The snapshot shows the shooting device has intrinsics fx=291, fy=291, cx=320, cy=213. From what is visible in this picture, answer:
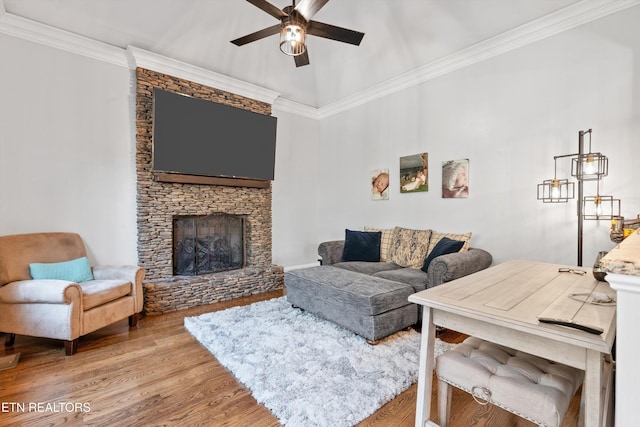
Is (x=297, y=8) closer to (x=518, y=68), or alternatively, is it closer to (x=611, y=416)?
(x=518, y=68)

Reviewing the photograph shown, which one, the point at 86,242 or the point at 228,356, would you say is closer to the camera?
the point at 228,356

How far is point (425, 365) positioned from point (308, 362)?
1059mm

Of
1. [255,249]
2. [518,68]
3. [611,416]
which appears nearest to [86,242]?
[255,249]

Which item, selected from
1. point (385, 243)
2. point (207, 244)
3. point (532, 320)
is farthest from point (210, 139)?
point (532, 320)

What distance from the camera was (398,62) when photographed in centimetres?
399

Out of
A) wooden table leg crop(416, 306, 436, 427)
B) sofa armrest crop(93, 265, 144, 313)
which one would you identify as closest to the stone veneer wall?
sofa armrest crop(93, 265, 144, 313)

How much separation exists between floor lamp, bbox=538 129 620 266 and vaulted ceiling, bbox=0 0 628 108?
1.37m

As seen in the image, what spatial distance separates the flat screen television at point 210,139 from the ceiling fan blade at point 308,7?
6.93 feet

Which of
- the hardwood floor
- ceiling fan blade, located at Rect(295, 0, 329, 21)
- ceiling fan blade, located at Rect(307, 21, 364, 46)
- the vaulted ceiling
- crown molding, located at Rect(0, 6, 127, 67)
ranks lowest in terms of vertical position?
the hardwood floor

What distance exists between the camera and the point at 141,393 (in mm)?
1821

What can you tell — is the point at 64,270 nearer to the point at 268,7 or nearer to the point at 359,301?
the point at 359,301

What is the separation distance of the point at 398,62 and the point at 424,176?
1607 mm

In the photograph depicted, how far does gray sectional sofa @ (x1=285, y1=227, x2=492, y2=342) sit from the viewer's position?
2.43 metres

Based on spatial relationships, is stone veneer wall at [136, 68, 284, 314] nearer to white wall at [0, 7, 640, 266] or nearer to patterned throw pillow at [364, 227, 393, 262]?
white wall at [0, 7, 640, 266]
